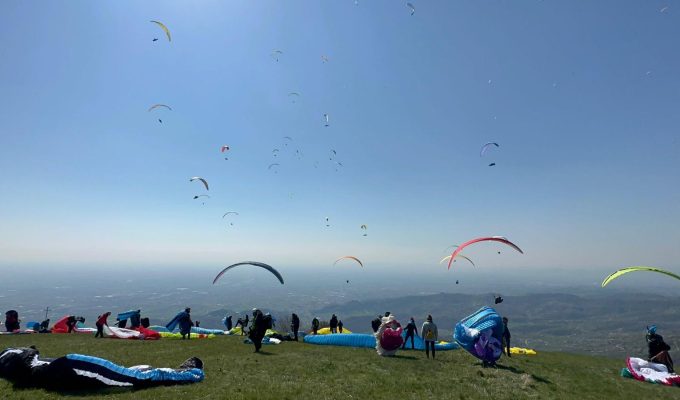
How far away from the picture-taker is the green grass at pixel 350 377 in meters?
12.6

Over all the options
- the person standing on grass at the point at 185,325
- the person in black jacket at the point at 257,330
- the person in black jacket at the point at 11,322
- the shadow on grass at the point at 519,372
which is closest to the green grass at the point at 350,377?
the shadow on grass at the point at 519,372

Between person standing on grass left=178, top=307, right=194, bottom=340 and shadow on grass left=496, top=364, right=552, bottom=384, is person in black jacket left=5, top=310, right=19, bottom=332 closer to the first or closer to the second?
person standing on grass left=178, top=307, right=194, bottom=340

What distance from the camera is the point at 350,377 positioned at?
15297mm

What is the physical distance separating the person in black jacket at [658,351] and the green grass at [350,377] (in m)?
2.46

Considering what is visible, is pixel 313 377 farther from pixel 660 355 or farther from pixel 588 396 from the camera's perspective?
pixel 660 355

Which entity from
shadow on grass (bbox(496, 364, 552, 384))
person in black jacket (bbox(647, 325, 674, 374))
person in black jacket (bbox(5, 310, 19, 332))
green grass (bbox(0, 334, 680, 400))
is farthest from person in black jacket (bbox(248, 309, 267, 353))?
person in black jacket (bbox(5, 310, 19, 332))

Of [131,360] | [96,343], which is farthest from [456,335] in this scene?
[96,343]

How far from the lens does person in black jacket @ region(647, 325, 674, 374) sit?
20.8m

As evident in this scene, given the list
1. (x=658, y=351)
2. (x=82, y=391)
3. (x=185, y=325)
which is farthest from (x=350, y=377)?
(x=185, y=325)

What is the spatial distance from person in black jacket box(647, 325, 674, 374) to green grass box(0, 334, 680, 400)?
246 cm

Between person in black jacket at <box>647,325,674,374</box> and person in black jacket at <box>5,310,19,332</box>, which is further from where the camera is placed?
person in black jacket at <box>5,310,19,332</box>

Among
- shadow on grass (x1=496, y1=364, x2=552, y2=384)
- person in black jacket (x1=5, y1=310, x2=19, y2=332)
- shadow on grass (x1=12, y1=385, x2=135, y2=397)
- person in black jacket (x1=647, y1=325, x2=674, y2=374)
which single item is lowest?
person in black jacket (x1=5, y1=310, x2=19, y2=332)

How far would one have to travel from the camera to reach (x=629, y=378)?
20.7 meters

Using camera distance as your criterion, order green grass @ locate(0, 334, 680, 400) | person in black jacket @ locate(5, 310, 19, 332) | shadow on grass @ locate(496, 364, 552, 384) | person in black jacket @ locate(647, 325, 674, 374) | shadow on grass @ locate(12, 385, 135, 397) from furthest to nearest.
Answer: person in black jacket @ locate(5, 310, 19, 332), person in black jacket @ locate(647, 325, 674, 374), shadow on grass @ locate(496, 364, 552, 384), green grass @ locate(0, 334, 680, 400), shadow on grass @ locate(12, 385, 135, 397)
